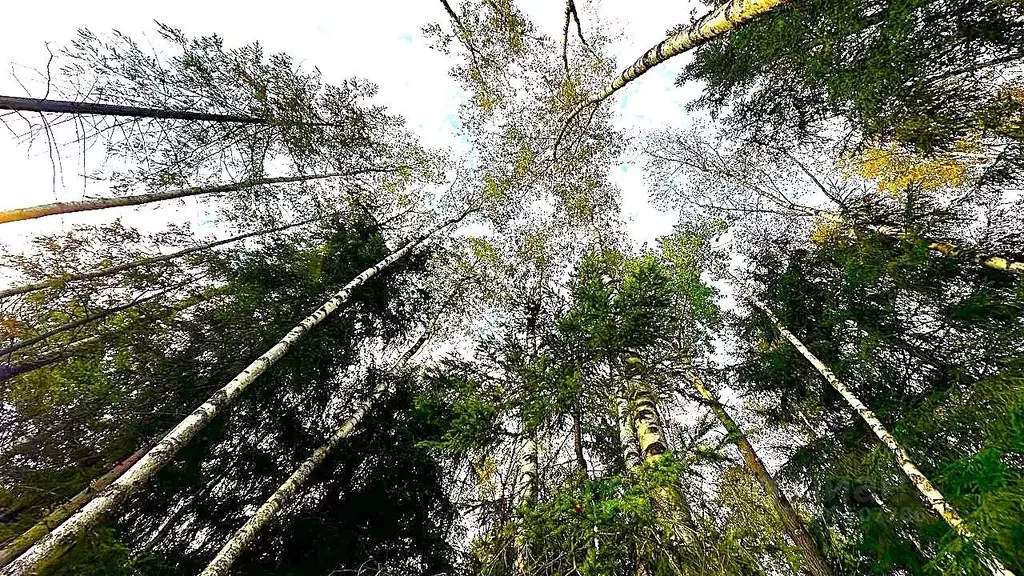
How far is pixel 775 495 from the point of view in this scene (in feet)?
18.0

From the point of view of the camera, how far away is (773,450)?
907 cm

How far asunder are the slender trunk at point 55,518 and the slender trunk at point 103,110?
12.0 feet

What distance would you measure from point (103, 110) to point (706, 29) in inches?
274

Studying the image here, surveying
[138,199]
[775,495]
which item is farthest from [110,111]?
[775,495]

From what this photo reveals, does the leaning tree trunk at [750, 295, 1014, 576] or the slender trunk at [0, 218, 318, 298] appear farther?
the slender trunk at [0, 218, 318, 298]

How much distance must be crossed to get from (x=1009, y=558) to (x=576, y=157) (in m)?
8.60

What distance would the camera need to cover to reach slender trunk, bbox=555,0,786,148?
323 cm

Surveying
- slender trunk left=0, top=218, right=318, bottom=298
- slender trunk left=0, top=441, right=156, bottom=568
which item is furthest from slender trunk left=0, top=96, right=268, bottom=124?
slender trunk left=0, top=441, right=156, bottom=568

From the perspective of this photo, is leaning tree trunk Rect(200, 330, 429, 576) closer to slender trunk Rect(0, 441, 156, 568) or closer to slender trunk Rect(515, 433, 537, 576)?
slender trunk Rect(0, 441, 156, 568)

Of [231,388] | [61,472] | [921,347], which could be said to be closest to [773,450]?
[921,347]

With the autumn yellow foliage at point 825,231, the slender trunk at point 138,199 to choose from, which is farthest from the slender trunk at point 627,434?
the slender trunk at point 138,199

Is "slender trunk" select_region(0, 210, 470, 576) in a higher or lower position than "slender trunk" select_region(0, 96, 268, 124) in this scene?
lower

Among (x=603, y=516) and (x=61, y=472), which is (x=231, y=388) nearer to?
(x=61, y=472)

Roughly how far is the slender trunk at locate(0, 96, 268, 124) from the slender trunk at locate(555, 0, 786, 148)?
622 centimetres
